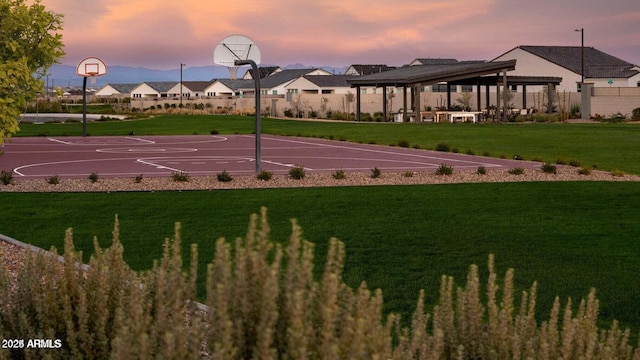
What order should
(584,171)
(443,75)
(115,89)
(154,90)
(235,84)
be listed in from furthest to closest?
(115,89) < (154,90) < (235,84) < (443,75) < (584,171)

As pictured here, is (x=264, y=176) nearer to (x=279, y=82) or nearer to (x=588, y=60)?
(x=588, y=60)

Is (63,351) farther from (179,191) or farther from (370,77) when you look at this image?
(370,77)

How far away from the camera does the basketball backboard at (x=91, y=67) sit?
164ft

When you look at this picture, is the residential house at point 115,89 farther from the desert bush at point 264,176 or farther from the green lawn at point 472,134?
the desert bush at point 264,176

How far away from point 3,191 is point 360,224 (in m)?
8.34

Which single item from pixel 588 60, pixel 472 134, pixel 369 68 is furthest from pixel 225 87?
pixel 472 134

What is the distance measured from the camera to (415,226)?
1393 centimetres

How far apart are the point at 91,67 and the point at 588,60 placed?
51.9 meters

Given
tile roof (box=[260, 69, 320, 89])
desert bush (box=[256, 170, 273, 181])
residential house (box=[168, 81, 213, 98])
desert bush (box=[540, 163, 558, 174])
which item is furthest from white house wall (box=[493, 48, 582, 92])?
desert bush (box=[256, 170, 273, 181])

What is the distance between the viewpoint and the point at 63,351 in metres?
4.86

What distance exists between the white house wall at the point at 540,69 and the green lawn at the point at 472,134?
1402 inches

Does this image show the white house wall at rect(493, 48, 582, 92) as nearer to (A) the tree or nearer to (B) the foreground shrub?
(A) the tree

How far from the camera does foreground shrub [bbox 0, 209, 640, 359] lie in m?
3.56

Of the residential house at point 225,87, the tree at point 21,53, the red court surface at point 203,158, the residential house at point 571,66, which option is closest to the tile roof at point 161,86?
the residential house at point 225,87
